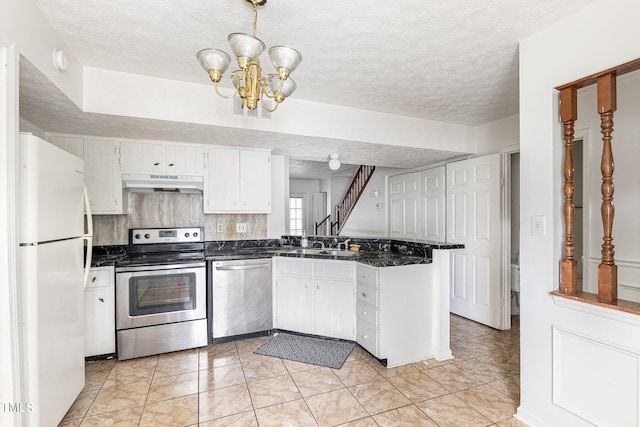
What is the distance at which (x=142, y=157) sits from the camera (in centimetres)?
318

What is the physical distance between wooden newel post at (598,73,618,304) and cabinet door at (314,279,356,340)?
1.88 m

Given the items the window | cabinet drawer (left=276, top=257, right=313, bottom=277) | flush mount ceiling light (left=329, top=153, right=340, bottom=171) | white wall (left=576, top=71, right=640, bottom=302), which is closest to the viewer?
white wall (left=576, top=71, right=640, bottom=302)

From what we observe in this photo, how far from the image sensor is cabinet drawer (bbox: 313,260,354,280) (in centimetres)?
307

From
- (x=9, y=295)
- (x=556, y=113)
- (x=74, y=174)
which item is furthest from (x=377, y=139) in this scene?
(x=9, y=295)

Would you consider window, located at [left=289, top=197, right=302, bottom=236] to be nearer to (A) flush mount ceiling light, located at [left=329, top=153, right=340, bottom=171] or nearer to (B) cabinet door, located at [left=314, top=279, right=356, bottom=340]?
(A) flush mount ceiling light, located at [left=329, top=153, right=340, bottom=171]

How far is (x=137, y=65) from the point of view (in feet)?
7.57

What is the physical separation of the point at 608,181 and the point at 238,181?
311cm

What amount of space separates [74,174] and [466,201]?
153 inches

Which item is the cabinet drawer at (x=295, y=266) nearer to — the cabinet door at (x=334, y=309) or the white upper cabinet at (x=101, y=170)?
the cabinet door at (x=334, y=309)

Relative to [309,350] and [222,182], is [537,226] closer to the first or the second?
[309,350]

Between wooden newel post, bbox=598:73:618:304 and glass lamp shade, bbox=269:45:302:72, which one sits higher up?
glass lamp shade, bbox=269:45:302:72

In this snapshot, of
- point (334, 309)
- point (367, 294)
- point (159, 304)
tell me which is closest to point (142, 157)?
point (159, 304)

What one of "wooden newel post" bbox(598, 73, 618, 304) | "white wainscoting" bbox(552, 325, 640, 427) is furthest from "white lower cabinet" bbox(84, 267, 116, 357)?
"wooden newel post" bbox(598, 73, 618, 304)

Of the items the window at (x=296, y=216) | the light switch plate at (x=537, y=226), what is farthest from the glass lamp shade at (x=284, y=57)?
the window at (x=296, y=216)
